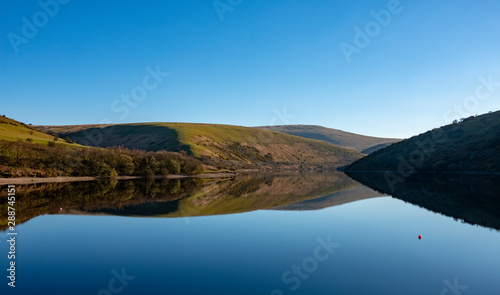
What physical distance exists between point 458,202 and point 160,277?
3671cm

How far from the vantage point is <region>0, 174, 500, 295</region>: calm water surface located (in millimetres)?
12227

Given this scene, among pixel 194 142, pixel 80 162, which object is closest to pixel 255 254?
pixel 80 162

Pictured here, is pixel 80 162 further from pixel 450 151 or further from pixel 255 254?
pixel 450 151

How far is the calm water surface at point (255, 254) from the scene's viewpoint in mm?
12227

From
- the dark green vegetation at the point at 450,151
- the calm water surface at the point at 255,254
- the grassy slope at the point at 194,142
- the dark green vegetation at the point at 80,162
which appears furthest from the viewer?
the grassy slope at the point at 194,142

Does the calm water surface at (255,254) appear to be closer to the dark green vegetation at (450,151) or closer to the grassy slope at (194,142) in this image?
the dark green vegetation at (450,151)

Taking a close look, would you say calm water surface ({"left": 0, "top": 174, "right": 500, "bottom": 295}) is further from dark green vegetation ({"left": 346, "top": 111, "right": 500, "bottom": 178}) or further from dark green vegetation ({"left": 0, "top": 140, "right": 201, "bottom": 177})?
dark green vegetation ({"left": 346, "top": 111, "right": 500, "bottom": 178})

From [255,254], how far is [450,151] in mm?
100240

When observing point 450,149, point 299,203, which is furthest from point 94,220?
point 450,149

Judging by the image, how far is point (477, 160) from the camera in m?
85.1

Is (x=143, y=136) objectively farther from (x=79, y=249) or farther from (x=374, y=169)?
(x=79, y=249)

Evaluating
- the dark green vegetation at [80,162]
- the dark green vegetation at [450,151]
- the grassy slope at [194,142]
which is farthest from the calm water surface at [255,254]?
the grassy slope at [194,142]

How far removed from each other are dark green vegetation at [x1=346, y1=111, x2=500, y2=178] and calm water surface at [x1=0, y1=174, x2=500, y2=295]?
71.4 metres

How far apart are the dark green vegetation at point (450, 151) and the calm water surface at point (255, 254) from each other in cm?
7139
